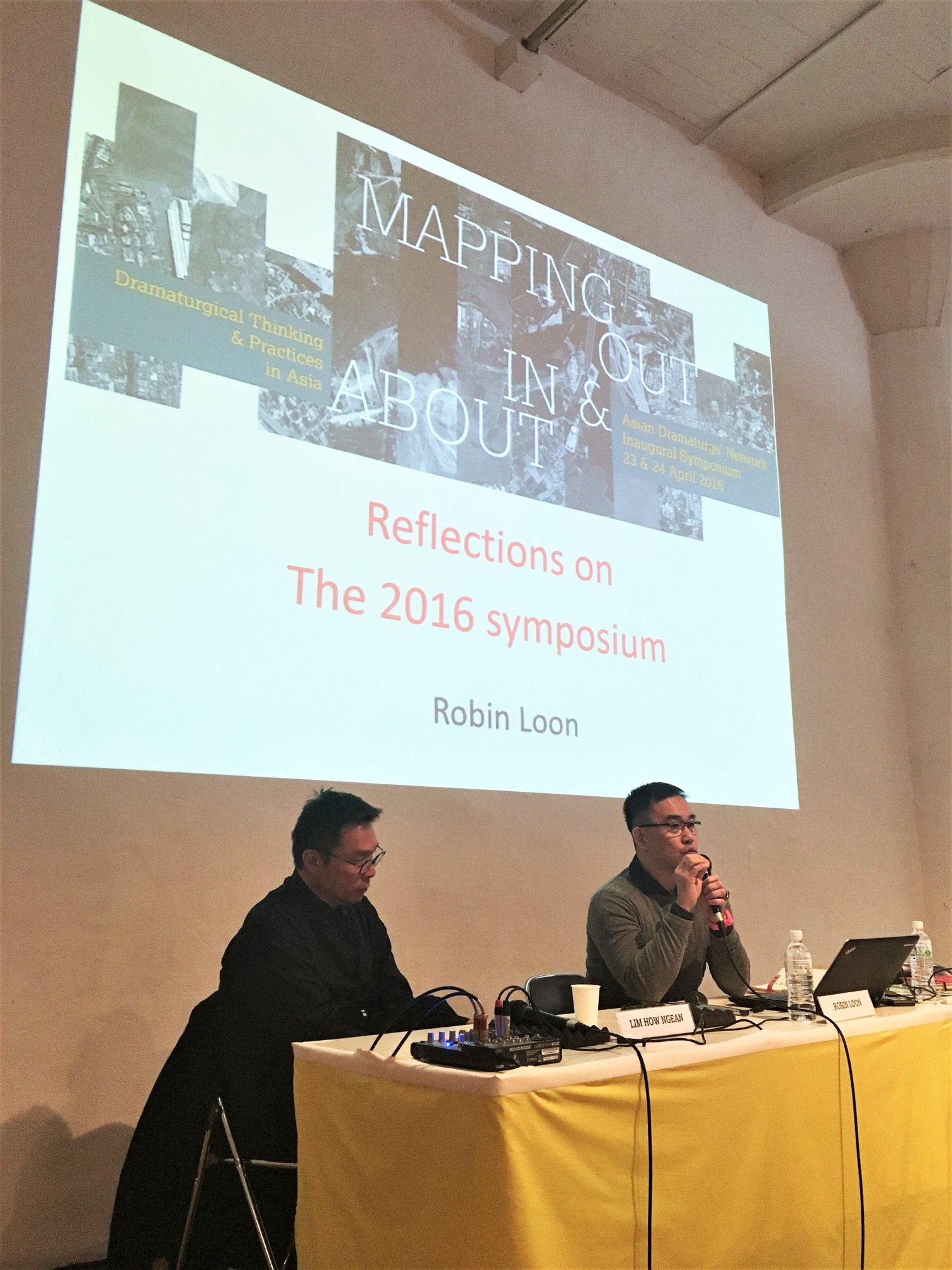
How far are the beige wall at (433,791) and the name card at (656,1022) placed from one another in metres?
1.43

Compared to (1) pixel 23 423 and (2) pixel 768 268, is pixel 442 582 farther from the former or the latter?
(2) pixel 768 268

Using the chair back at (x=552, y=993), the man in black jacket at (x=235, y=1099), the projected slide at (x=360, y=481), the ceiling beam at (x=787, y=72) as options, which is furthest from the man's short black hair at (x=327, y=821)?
the ceiling beam at (x=787, y=72)

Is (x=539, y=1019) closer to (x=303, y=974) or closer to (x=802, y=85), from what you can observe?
(x=303, y=974)

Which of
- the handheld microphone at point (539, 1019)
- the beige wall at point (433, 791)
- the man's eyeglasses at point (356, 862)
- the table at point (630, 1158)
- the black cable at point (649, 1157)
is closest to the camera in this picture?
the table at point (630, 1158)

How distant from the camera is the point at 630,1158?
161cm

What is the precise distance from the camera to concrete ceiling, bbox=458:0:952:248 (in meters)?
4.23

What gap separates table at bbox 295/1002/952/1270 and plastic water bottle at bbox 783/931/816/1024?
2.2 inches

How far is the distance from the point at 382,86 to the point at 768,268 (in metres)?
2.18

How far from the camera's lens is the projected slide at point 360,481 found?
9.03ft

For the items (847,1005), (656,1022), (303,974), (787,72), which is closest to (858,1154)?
(847,1005)

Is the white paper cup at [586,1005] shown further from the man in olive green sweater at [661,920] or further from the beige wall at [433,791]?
the beige wall at [433,791]

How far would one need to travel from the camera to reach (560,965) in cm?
356

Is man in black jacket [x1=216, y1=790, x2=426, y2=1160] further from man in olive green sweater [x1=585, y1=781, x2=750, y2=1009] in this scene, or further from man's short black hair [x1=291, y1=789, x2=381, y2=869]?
man in olive green sweater [x1=585, y1=781, x2=750, y2=1009]

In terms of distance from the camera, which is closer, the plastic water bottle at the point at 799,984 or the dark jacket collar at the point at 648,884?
the plastic water bottle at the point at 799,984
